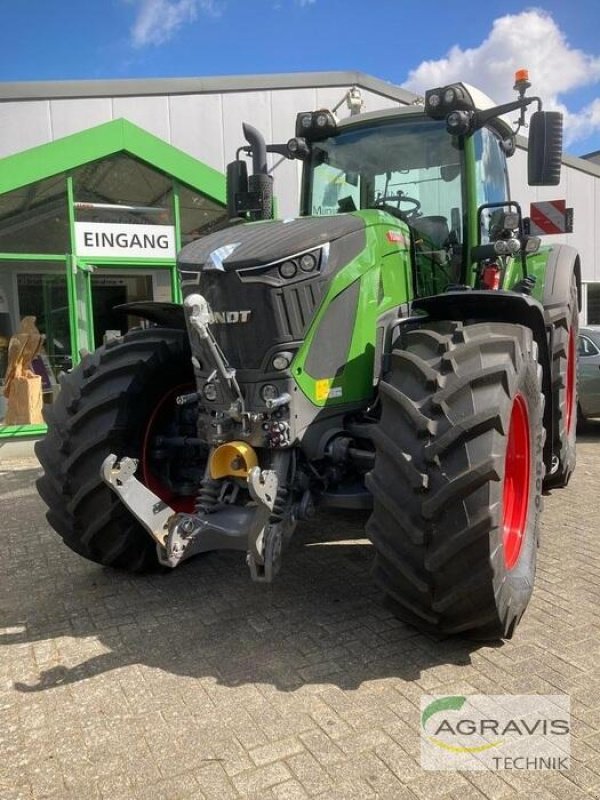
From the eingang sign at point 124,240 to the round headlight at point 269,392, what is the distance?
6503 millimetres

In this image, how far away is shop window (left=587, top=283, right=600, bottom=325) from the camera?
1683 cm

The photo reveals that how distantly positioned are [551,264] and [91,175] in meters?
6.16

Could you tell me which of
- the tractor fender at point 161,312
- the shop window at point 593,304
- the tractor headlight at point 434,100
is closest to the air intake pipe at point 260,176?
the tractor fender at point 161,312

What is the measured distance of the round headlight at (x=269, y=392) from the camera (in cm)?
318

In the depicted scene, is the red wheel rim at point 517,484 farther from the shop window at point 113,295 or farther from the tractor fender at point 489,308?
the shop window at point 113,295

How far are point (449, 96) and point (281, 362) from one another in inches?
78.1

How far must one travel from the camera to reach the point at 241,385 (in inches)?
128

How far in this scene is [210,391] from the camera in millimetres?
3291

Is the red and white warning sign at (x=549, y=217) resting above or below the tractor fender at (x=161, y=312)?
above

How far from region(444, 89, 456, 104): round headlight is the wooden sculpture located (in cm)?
669

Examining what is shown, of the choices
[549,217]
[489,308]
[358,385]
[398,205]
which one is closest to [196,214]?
[549,217]

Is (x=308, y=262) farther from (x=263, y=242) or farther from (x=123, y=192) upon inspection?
(x=123, y=192)

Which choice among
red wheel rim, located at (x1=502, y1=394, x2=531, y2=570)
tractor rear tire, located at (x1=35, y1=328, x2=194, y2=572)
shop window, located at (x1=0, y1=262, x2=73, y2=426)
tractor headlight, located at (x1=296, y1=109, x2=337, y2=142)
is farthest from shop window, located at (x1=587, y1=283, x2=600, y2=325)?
tractor rear tire, located at (x1=35, y1=328, x2=194, y2=572)

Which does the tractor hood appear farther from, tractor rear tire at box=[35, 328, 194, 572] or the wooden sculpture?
the wooden sculpture
